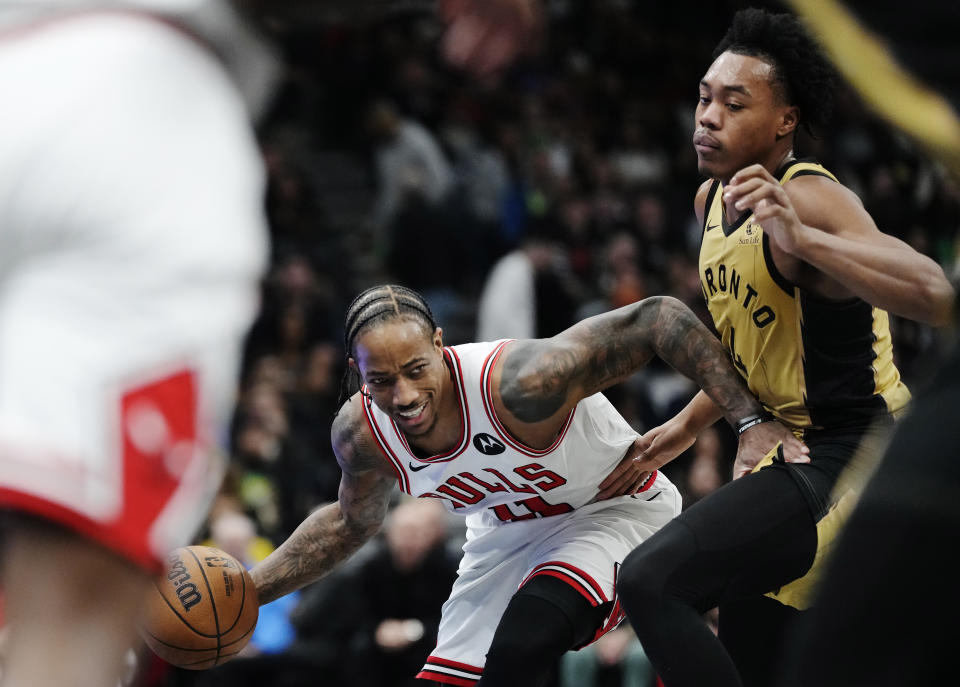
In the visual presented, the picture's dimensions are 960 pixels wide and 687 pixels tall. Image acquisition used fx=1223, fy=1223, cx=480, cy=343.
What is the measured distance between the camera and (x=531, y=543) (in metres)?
4.54

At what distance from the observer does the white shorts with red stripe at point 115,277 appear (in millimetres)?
1547

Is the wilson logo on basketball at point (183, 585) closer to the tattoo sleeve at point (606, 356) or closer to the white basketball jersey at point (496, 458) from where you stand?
the white basketball jersey at point (496, 458)

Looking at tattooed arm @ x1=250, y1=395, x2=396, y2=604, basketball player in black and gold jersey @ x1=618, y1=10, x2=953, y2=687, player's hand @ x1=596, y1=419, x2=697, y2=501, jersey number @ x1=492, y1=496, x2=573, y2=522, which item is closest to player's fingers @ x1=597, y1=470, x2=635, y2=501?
player's hand @ x1=596, y1=419, x2=697, y2=501

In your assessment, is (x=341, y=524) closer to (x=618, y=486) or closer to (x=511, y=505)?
(x=511, y=505)

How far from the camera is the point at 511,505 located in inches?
174

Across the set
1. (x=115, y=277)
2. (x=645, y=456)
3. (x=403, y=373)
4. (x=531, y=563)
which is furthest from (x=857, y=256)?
(x=115, y=277)

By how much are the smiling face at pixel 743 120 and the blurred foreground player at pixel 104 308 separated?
2492mm

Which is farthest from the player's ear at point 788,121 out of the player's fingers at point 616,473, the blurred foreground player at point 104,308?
the blurred foreground player at point 104,308

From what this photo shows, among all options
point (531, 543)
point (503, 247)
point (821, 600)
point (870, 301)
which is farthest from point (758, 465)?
point (503, 247)

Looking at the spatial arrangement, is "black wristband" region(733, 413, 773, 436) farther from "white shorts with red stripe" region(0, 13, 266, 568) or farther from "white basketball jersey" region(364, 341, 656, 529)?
"white shorts with red stripe" region(0, 13, 266, 568)

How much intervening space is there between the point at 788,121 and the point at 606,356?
971 millimetres

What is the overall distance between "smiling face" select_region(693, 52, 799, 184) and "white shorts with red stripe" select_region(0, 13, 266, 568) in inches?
98.9

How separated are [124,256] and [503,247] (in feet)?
33.1

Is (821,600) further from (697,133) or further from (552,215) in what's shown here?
(552,215)
